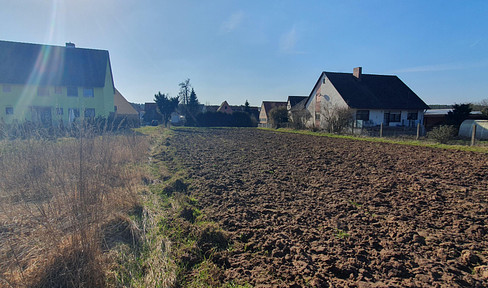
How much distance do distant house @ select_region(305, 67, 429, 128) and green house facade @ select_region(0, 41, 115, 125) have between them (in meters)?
24.0

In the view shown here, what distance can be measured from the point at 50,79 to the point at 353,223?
31.7 m

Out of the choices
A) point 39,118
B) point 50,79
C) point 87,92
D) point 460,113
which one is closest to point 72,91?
point 87,92

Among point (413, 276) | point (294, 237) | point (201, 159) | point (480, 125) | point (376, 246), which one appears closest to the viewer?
point (413, 276)

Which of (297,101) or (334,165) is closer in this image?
(334,165)

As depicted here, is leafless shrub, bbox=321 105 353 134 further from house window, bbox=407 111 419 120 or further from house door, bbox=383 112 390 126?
house window, bbox=407 111 419 120

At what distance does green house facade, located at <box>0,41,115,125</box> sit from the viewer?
989 inches

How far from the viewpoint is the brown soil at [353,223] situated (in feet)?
10.0

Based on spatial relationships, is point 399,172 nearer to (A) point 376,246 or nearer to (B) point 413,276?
(A) point 376,246

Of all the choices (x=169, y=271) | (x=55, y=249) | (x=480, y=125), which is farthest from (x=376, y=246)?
(x=480, y=125)

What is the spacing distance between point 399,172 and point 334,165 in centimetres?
210

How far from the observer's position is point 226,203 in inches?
223

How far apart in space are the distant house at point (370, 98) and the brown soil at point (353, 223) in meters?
18.4

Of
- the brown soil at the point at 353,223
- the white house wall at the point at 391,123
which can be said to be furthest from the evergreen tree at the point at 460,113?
the brown soil at the point at 353,223

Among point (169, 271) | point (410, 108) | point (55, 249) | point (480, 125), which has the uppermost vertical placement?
point (410, 108)
